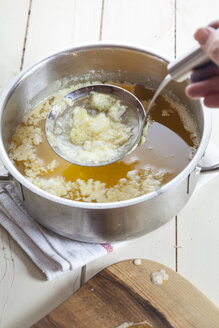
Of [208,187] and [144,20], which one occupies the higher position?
[144,20]

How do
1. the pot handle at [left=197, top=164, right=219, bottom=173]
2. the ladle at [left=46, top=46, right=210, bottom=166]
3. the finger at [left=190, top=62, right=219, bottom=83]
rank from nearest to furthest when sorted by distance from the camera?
1. the finger at [left=190, top=62, right=219, bottom=83]
2. the pot handle at [left=197, top=164, right=219, bottom=173]
3. the ladle at [left=46, top=46, right=210, bottom=166]

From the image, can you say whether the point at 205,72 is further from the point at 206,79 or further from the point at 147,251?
the point at 147,251

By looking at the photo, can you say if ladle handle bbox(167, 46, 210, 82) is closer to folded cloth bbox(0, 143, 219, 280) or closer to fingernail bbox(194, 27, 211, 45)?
fingernail bbox(194, 27, 211, 45)

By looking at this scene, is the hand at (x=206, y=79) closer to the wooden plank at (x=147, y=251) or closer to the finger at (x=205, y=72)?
the finger at (x=205, y=72)

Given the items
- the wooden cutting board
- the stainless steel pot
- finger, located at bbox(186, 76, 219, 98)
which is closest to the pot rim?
the stainless steel pot

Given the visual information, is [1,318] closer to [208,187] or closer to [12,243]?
[12,243]

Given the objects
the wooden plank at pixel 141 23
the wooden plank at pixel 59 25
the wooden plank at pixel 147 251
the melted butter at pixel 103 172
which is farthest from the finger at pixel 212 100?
the wooden plank at pixel 59 25

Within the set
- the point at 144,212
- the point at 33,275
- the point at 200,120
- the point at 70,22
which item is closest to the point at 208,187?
the point at 200,120
